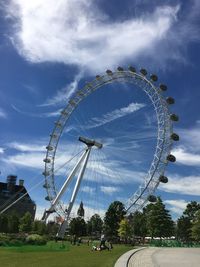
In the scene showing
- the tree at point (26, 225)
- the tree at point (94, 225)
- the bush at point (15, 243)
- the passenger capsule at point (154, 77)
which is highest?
the passenger capsule at point (154, 77)

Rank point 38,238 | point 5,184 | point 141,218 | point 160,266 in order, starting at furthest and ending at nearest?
point 5,184 → point 141,218 → point 38,238 → point 160,266

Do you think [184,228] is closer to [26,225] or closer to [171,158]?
[26,225]

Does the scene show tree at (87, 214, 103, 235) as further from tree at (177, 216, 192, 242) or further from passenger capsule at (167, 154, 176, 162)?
passenger capsule at (167, 154, 176, 162)

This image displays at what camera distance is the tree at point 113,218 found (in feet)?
300

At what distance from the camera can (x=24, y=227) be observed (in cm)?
11450

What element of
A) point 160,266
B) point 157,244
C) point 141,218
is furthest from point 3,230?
point 160,266

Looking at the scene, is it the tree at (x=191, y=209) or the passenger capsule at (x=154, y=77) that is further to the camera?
the tree at (x=191, y=209)

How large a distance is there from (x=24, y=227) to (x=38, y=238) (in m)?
64.7

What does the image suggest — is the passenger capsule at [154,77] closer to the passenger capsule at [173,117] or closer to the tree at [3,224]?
the passenger capsule at [173,117]

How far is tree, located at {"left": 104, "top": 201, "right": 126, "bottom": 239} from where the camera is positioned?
300ft

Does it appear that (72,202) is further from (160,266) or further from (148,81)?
(160,266)

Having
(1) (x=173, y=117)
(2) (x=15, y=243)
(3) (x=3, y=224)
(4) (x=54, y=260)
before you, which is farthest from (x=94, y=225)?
(4) (x=54, y=260)

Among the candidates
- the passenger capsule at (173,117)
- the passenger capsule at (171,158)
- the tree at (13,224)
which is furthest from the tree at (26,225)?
the passenger capsule at (173,117)

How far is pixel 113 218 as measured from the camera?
3617 inches
